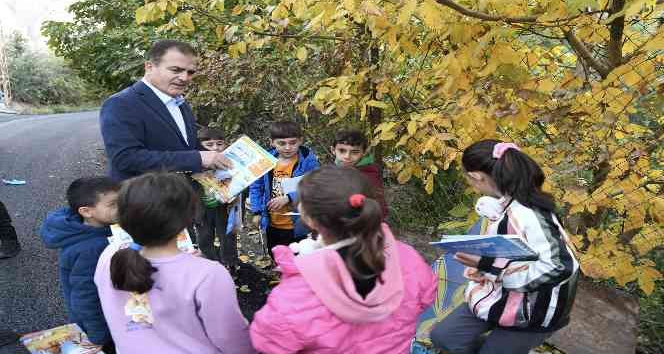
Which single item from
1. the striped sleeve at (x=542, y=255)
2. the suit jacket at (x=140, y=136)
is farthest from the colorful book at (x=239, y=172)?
the striped sleeve at (x=542, y=255)

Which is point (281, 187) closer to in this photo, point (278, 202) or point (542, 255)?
point (278, 202)

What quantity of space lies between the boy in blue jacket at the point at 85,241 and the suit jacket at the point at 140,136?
5.9 inches

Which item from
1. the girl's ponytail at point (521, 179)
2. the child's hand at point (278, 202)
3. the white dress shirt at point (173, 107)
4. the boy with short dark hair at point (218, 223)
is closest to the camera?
the girl's ponytail at point (521, 179)

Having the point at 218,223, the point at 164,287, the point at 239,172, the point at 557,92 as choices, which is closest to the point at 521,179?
the point at 557,92

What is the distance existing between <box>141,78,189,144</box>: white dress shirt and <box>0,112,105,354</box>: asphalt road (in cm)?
160

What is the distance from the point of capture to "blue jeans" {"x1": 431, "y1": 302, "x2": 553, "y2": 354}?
1961 mm

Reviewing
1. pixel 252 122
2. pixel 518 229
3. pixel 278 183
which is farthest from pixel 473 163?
pixel 252 122

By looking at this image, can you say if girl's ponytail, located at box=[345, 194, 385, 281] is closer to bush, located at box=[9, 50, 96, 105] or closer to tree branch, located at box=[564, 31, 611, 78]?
tree branch, located at box=[564, 31, 611, 78]

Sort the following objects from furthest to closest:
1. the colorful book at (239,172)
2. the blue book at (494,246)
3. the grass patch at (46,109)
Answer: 1. the grass patch at (46,109)
2. the colorful book at (239,172)
3. the blue book at (494,246)

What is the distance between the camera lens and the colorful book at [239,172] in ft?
8.42

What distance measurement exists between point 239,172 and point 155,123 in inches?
20.3

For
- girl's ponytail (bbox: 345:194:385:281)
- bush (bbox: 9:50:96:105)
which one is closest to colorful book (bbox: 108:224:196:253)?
girl's ponytail (bbox: 345:194:385:281)

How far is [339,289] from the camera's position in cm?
131

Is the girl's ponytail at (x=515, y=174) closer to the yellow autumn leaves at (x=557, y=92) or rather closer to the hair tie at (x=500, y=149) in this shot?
the hair tie at (x=500, y=149)
